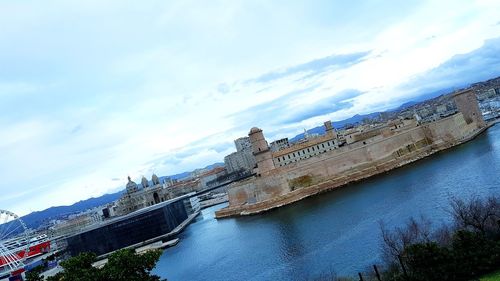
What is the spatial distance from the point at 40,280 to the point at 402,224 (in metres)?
11.6

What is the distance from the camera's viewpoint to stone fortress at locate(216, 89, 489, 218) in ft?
107

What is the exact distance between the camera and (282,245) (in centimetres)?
1962

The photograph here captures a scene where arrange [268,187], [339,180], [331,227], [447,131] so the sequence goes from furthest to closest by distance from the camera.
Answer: [447,131] → [339,180] → [268,187] → [331,227]

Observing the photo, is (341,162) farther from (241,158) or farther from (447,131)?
(241,158)

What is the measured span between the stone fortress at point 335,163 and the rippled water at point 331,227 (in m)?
1.83

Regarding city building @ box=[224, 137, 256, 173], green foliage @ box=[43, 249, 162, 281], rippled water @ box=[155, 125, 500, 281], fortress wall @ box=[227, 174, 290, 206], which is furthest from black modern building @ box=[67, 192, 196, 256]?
city building @ box=[224, 137, 256, 173]

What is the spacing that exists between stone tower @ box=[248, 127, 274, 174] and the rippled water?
4158mm

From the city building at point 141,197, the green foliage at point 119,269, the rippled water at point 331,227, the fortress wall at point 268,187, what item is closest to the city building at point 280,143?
the city building at point 141,197

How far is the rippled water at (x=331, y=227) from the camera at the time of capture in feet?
51.1

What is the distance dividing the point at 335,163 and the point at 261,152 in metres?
5.59

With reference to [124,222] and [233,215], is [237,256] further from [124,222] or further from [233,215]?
[124,222]

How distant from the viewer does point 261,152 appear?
110 feet

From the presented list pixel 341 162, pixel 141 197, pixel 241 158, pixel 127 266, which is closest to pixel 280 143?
pixel 241 158

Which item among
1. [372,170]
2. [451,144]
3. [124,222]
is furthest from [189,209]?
[451,144]
